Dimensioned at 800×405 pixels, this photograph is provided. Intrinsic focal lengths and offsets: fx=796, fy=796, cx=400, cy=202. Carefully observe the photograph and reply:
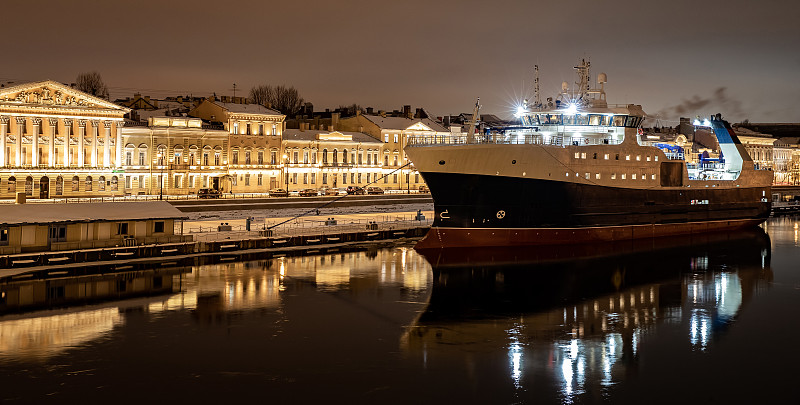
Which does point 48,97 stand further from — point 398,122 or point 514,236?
point 398,122

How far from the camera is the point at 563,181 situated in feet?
132

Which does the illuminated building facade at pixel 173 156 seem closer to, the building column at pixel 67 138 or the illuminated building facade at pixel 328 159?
the building column at pixel 67 138

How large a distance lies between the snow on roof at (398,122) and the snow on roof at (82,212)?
171 ft

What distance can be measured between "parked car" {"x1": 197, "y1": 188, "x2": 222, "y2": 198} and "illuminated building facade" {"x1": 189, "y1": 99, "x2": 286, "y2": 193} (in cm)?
260

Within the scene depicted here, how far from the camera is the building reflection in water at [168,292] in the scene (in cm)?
2236

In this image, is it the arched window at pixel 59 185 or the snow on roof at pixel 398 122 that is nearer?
the arched window at pixel 59 185

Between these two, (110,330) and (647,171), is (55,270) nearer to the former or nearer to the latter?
(110,330)

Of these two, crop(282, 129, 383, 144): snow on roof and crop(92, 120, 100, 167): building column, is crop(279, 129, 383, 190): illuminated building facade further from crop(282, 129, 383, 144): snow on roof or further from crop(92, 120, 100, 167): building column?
crop(92, 120, 100, 167): building column

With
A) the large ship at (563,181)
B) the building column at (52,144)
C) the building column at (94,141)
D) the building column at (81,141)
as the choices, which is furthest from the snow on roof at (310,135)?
the large ship at (563,181)

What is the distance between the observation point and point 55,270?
3127 centimetres

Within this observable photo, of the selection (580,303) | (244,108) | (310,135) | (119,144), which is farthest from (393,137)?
(580,303)

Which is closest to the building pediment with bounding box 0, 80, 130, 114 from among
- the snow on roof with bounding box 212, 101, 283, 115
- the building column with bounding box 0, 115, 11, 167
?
the building column with bounding box 0, 115, 11, 167

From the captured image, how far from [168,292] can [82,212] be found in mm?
9884

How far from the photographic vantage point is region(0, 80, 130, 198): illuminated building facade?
58594 mm
